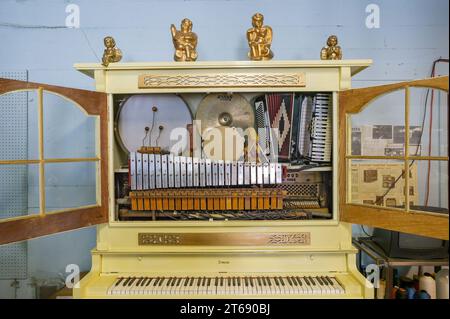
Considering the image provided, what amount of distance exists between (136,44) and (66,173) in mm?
1164

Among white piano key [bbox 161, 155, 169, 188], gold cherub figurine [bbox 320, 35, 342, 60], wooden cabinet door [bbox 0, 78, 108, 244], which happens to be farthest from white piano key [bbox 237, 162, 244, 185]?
wooden cabinet door [bbox 0, 78, 108, 244]

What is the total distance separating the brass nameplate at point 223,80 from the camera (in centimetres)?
191

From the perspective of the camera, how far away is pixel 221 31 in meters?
2.50

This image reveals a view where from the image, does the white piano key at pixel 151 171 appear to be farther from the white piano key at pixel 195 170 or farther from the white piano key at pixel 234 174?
the white piano key at pixel 234 174

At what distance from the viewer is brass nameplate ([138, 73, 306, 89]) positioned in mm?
1906

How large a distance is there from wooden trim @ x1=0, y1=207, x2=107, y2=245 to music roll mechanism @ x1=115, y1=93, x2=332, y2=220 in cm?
21

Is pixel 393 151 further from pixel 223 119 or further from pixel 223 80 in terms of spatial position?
pixel 223 80

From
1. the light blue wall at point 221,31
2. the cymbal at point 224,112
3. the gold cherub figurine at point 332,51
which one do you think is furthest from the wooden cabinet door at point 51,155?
the gold cherub figurine at point 332,51

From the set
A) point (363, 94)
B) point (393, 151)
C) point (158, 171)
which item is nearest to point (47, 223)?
point (158, 171)

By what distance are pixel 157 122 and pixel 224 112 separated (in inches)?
18.4

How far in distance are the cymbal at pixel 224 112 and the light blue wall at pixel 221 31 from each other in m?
0.50

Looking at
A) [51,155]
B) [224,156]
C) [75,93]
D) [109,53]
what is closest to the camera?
[75,93]

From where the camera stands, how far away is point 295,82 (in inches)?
75.1
